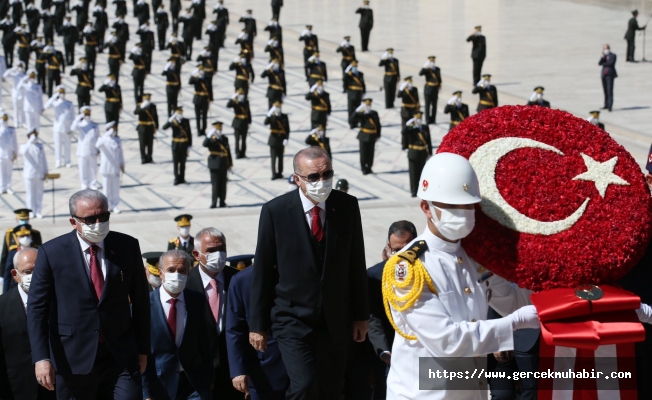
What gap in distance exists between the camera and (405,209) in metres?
16.2

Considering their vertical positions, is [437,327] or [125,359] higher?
[437,327]

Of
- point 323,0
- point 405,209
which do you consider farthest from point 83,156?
point 323,0

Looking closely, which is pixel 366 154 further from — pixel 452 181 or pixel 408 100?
pixel 452 181

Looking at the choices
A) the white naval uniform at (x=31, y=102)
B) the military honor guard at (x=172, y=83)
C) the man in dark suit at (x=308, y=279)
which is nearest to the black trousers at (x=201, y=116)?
the military honor guard at (x=172, y=83)

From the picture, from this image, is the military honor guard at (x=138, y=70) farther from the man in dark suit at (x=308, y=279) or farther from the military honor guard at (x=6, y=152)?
the man in dark suit at (x=308, y=279)

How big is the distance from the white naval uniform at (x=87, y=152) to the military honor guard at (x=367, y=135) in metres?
4.60

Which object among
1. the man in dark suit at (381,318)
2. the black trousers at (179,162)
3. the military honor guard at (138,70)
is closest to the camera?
the man in dark suit at (381,318)

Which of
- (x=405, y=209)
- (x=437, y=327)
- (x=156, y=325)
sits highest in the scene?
(x=437, y=327)

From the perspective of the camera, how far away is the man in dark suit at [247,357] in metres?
5.29

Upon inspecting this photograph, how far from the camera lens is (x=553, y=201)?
13.2 feet

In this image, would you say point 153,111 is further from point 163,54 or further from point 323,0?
point 323,0

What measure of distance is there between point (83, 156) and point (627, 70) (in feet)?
48.5

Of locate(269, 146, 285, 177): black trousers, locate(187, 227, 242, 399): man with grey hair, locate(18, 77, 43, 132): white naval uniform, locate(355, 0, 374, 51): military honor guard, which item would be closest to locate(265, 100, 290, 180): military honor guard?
locate(269, 146, 285, 177): black trousers

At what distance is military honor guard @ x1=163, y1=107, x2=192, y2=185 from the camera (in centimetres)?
1912
